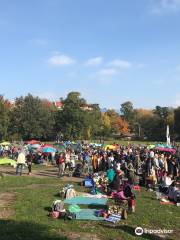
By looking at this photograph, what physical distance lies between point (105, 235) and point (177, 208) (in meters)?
5.90

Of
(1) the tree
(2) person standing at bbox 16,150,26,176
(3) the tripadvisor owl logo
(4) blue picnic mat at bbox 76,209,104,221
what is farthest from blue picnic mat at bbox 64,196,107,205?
(1) the tree

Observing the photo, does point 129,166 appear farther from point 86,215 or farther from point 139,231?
point 139,231

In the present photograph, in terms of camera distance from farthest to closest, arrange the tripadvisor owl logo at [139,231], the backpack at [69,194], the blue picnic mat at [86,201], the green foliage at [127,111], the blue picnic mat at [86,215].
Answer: the green foliage at [127,111] < the backpack at [69,194] < the blue picnic mat at [86,201] < the blue picnic mat at [86,215] < the tripadvisor owl logo at [139,231]

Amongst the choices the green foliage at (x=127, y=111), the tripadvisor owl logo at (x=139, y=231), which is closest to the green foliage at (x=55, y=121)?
the green foliage at (x=127, y=111)

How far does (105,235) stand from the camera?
43.3 feet

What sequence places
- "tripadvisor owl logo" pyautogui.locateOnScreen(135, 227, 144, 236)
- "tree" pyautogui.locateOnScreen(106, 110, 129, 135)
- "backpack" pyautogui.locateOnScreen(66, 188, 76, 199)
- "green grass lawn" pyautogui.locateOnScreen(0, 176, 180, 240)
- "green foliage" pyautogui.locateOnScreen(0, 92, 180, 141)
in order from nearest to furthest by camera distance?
"green grass lawn" pyautogui.locateOnScreen(0, 176, 180, 240) < "tripadvisor owl logo" pyautogui.locateOnScreen(135, 227, 144, 236) < "backpack" pyautogui.locateOnScreen(66, 188, 76, 199) < "green foliage" pyautogui.locateOnScreen(0, 92, 180, 141) < "tree" pyautogui.locateOnScreen(106, 110, 129, 135)


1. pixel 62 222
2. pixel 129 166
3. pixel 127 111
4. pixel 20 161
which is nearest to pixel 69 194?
pixel 62 222

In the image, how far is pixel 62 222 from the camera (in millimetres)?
14508

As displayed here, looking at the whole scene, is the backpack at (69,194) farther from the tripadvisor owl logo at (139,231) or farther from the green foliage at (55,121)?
the green foliage at (55,121)

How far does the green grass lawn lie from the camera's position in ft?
42.3

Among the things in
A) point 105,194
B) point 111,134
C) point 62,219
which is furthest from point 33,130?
point 62,219

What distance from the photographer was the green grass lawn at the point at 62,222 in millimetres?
12898

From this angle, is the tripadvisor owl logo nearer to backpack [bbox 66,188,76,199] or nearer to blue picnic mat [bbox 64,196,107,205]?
blue picnic mat [bbox 64,196,107,205]

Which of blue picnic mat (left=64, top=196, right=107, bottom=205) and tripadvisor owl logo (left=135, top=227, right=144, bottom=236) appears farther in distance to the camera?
blue picnic mat (left=64, top=196, right=107, bottom=205)
